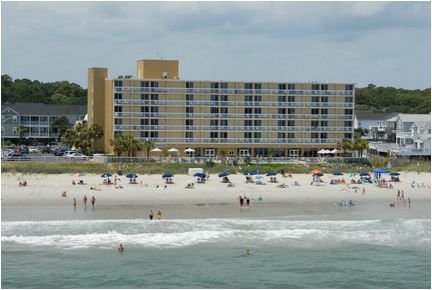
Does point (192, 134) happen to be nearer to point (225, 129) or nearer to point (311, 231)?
point (225, 129)

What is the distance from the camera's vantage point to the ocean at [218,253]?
32188 millimetres

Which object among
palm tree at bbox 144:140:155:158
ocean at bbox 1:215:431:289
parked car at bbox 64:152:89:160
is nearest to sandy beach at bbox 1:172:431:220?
ocean at bbox 1:215:431:289

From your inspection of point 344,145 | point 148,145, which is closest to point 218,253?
point 148,145

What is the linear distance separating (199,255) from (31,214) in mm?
15062

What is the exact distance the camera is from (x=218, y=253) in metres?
36.8

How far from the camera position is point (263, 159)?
75938mm

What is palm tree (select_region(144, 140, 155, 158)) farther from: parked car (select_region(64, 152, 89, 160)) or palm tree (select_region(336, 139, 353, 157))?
palm tree (select_region(336, 139, 353, 157))

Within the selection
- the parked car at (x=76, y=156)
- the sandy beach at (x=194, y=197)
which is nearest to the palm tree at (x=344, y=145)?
the sandy beach at (x=194, y=197)

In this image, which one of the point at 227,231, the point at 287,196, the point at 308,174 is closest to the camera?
the point at 227,231

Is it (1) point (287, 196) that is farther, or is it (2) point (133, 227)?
(1) point (287, 196)

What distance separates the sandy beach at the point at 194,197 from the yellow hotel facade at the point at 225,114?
15.9 m

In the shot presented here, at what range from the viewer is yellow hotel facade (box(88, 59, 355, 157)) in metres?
79.6

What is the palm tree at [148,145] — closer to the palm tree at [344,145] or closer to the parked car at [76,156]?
the parked car at [76,156]

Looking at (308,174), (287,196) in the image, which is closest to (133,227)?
(287,196)
